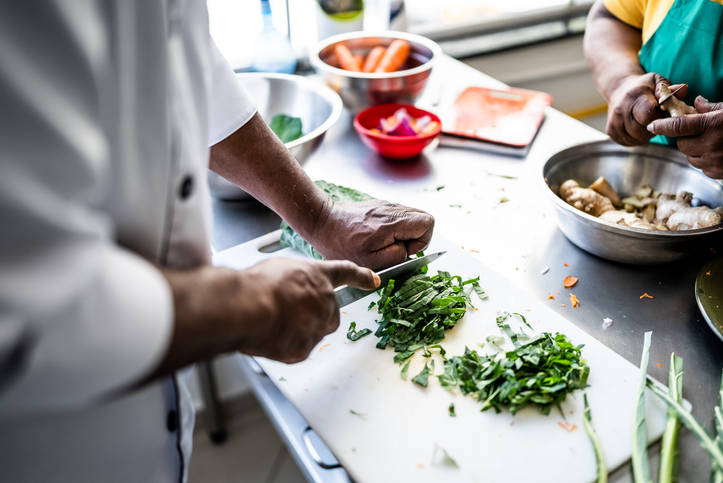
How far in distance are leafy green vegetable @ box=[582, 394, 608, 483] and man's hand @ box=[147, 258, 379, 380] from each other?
39cm

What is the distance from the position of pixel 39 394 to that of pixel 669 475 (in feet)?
2.42

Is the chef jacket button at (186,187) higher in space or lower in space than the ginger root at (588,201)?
higher

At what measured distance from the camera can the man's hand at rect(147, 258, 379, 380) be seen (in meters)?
0.51

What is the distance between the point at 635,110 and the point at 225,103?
0.84 metres

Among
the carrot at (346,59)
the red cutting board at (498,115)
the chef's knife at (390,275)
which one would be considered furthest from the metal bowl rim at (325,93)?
the chef's knife at (390,275)

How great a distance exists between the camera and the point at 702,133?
38.0 inches

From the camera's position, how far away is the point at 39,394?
43cm

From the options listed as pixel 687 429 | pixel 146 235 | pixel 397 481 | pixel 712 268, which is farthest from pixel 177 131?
pixel 712 268

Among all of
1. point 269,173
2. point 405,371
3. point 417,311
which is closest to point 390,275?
point 417,311

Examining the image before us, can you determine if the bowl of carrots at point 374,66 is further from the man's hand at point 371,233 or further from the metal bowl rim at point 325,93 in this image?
the man's hand at point 371,233

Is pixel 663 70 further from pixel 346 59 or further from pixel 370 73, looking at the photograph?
pixel 346 59

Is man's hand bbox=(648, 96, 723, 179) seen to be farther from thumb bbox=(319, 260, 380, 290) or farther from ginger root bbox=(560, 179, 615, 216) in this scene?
thumb bbox=(319, 260, 380, 290)

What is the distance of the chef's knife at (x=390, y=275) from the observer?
2.87 ft

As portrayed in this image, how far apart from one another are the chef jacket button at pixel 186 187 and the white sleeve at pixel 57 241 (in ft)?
0.32
